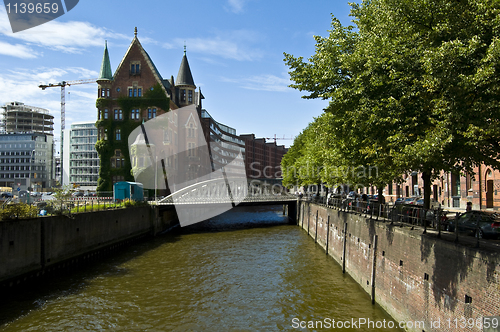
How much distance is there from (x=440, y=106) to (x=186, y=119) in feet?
184

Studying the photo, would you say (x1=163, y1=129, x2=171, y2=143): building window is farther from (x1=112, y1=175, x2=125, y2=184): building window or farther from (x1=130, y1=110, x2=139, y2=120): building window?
(x1=112, y1=175, x2=125, y2=184): building window

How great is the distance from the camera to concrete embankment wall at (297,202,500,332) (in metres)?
8.86

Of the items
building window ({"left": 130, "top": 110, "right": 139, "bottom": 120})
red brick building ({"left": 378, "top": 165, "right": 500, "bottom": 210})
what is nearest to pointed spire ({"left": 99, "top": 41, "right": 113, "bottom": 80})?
building window ({"left": 130, "top": 110, "right": 139, "bottom": 120})

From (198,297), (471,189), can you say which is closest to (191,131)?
(471,189)

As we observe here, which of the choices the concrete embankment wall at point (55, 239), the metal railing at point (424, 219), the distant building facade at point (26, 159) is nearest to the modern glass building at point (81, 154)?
the distant building facade at point (26, 159)

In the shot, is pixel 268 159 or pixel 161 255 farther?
pixel 268 159

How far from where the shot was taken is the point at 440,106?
11.4 metres

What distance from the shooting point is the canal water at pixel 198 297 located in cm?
1413

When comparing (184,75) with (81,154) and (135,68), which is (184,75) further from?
(81,154)

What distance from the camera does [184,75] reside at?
222 ft

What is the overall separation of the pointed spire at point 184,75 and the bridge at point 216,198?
20.1 meters

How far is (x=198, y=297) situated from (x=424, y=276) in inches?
385

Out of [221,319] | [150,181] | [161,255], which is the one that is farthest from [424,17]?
[150,181]

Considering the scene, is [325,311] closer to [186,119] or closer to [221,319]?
[221,319]
